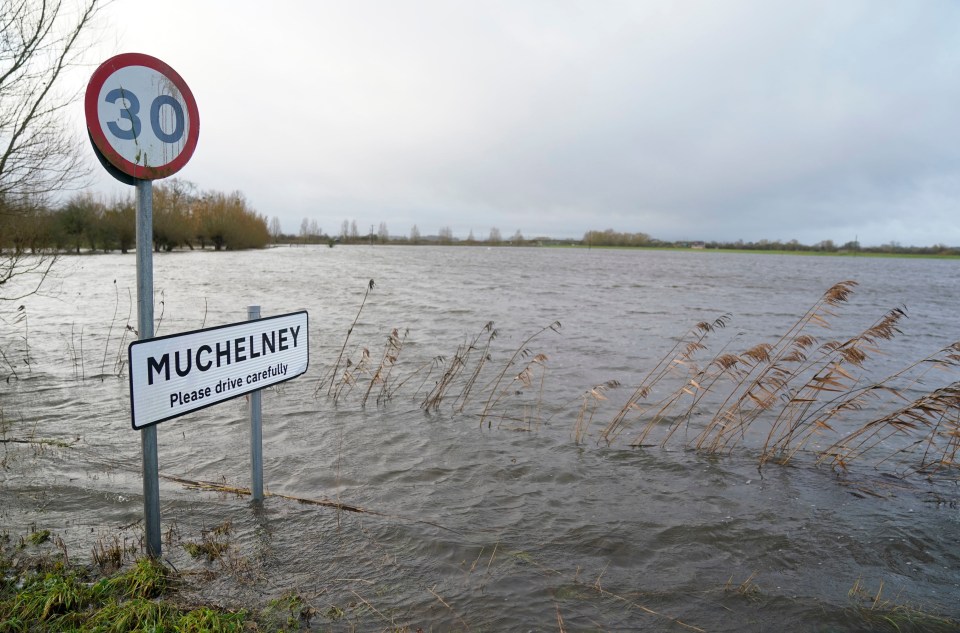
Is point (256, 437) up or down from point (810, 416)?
up

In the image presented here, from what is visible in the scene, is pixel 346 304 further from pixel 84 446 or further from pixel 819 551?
pixel 819 551

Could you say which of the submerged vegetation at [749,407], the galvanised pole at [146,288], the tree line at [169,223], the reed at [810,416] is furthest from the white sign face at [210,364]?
the tree line at [169,223]

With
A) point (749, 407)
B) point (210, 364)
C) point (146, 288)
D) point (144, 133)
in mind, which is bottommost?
point (749, 407)

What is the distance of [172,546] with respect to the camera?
4.19 m

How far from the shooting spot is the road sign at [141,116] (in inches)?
116

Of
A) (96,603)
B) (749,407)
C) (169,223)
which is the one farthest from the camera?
(169,223)

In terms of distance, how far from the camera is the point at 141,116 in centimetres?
320

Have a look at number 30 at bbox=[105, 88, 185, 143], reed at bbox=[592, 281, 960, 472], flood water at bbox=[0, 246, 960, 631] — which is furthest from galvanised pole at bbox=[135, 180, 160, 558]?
reed at bbox=[592, 281, 960, 472]

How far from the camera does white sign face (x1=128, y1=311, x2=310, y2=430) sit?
3.10m

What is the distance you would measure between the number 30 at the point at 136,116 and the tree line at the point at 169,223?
28518mm

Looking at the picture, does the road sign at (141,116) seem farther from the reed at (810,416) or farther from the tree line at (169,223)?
the tree line at (169,223)

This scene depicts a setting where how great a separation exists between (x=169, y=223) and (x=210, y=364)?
8133 centimetres

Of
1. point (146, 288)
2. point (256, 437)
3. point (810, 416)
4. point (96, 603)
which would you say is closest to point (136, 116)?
point (146, 288)

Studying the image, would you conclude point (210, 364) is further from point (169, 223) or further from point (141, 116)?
point (169, 223)
